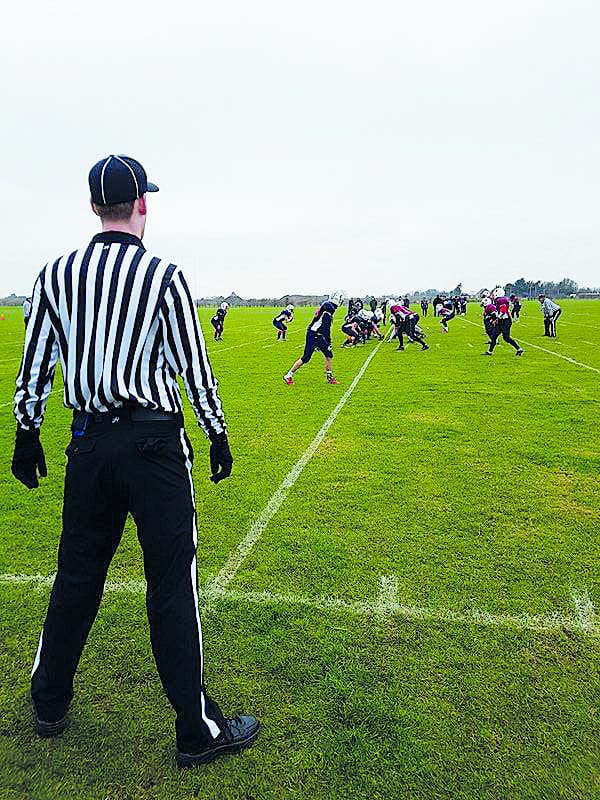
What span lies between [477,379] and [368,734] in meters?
11.1

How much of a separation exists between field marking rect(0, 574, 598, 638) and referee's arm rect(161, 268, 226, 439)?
177 cm

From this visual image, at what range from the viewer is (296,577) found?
13.0 feet

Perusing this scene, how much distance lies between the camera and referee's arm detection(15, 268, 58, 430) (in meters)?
2.29

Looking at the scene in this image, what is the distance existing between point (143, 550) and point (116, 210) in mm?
1379

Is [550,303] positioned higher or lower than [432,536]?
higher

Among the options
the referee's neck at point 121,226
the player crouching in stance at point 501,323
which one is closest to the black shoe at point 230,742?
the referee's neck at point 121,226

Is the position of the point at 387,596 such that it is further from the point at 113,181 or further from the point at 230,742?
the point at 113,181

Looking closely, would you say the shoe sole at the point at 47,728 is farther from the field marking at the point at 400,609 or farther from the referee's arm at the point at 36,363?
the referee's arm at the point at 36,363

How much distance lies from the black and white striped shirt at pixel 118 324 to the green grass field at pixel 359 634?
153 centimetres

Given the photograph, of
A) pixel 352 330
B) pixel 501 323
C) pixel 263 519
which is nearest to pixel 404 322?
pixel 352 330

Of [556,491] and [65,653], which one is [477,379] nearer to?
[556,491]

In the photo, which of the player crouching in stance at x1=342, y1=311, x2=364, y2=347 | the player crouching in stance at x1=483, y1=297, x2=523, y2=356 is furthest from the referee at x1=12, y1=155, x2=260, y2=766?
the player crouching in stance at x1=342, y1=311, x2=364, y2=347

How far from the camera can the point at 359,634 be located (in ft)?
10.8

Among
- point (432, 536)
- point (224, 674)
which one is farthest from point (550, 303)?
point (224, 674)
